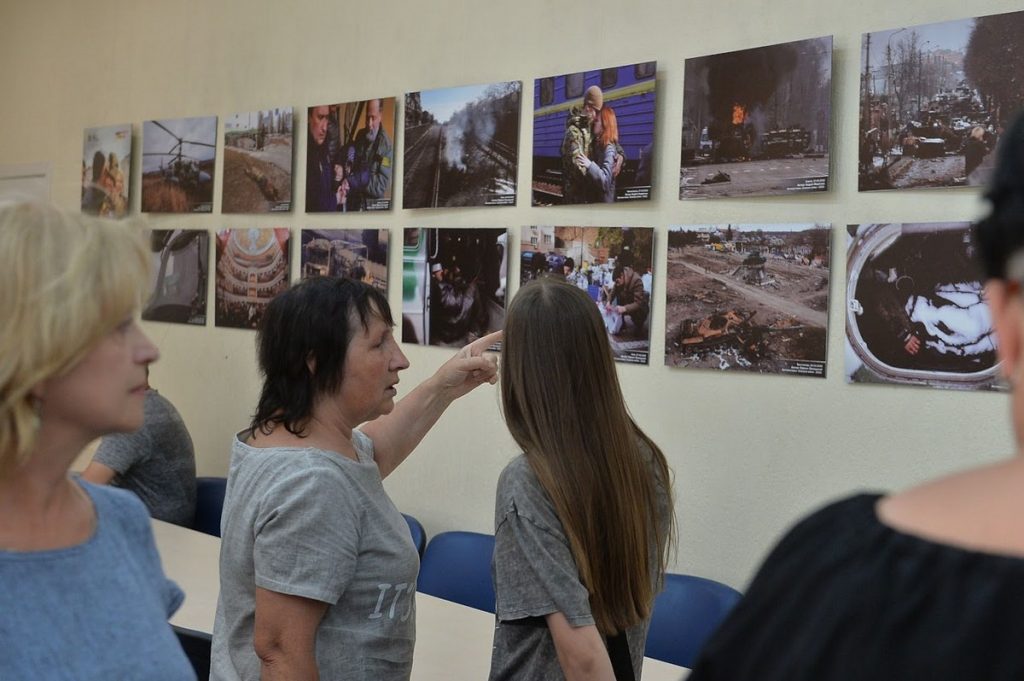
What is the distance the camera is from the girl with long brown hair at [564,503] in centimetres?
179

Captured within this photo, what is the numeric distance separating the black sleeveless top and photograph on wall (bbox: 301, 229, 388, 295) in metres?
3.47

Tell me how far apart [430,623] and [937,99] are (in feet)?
6.71

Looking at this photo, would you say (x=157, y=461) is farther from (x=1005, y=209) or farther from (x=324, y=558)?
(x=1005, y=209)

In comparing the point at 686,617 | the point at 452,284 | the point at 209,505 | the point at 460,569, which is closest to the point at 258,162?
the point at 452,284

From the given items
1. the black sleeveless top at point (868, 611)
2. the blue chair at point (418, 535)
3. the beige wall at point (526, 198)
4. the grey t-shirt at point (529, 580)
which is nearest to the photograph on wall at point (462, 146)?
the beige wall at point (526, 198)

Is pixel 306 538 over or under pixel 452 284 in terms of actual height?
under

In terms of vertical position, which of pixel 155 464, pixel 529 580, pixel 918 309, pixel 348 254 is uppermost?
pixel 348 254

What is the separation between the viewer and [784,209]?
312cm

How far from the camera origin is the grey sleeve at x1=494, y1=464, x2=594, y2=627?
178 centimetres

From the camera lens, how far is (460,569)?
3604mm

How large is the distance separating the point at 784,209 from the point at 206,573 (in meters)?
2.20

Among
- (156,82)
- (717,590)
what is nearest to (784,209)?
(717,590)

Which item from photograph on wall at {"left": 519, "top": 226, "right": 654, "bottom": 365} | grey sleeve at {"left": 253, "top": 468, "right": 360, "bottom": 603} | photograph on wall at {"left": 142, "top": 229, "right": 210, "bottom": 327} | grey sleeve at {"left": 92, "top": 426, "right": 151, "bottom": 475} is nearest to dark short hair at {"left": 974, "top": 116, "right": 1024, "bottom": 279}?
grey sleeve at {"left": 253, "top": 468, "right": 360, "bottom": 603}

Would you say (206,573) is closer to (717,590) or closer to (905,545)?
(717,590)
